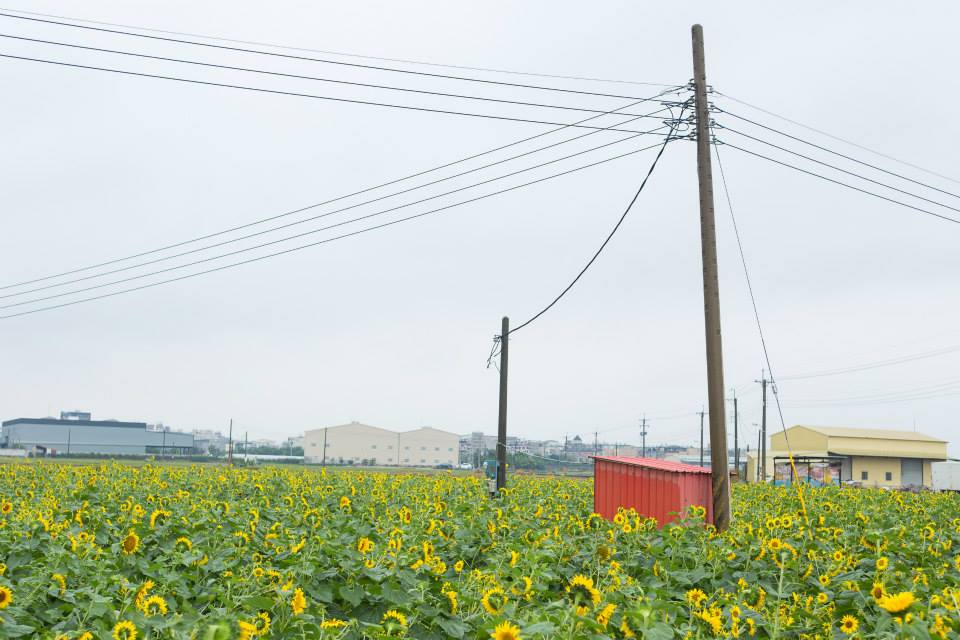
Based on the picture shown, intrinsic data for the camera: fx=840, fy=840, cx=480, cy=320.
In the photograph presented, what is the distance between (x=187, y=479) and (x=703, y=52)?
42.6 feet

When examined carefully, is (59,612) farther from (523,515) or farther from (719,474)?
(719,474)

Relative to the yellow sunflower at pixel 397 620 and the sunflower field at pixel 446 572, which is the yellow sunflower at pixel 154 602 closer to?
the sunflower field at pixel 446 572

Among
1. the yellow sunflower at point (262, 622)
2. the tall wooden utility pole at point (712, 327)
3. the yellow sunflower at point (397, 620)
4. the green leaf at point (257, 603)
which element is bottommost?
the yellow sunflower at point (262, 622)

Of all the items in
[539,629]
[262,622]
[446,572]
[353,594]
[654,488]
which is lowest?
[446,572]

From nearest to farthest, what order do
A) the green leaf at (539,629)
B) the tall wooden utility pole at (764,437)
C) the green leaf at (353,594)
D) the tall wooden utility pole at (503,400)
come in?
the green leaf at (539,629) < the green leaf at (353,594) < the tall wooden utility pole at (503,400) < the tall wooden utility pole at (764,437)

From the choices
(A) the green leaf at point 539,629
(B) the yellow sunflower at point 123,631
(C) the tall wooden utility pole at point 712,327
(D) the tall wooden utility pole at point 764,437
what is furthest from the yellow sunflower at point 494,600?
(D) the tall wooden utility pole at point 764,437

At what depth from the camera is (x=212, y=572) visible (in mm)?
8180

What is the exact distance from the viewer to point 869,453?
67875 mm

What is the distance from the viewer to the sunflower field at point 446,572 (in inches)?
201

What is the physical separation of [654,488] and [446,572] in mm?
6773

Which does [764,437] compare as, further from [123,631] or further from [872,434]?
[123,631]

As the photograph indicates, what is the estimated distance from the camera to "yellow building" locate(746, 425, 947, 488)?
67.0m

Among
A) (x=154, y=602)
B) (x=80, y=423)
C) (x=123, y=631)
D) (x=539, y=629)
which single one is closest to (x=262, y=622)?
(x=154, y=602)

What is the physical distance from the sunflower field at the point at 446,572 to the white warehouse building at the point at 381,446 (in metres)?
90.8
